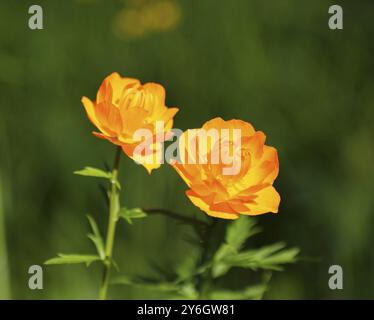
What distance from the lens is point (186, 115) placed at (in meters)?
1.60

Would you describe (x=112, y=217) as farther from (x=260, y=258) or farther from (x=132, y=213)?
(x=260, y=258)

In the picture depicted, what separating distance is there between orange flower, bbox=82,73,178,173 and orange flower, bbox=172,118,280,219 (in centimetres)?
4

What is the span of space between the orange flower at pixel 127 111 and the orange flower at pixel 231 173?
0.04 metres

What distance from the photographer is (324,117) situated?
160cm

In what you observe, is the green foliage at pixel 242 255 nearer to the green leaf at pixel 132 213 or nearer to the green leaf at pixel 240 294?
the green leaf at pixel 240 294

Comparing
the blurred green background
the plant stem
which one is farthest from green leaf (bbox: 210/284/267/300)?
the blurred green background

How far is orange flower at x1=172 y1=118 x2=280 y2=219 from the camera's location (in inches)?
30.7

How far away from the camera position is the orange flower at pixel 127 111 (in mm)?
788

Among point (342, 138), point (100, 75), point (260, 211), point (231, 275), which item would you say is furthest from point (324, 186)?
point (260, 211)

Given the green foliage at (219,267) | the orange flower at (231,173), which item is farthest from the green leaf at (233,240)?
the orange flower at (231,173)
